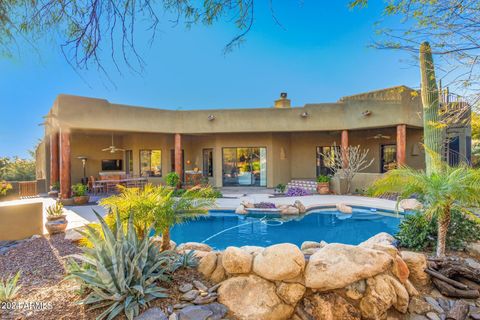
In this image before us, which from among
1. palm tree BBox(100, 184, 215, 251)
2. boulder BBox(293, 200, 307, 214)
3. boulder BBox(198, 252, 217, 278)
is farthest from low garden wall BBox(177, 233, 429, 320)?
boulder BBox(293, 200, 307, 214)

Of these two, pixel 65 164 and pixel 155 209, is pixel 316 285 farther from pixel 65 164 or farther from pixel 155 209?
pixel 65 164

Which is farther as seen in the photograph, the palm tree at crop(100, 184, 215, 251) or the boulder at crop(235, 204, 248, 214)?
the boulder at crop(235, 204, 248, 214)

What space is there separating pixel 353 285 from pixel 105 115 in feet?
35.4

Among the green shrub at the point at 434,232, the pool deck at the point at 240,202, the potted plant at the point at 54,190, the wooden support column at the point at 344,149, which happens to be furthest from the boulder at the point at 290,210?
the potted plant at the point at 54,190

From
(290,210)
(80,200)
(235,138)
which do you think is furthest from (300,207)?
(80,200)

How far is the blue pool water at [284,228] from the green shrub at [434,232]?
1902 millimetres

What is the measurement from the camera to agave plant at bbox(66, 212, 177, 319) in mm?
2271

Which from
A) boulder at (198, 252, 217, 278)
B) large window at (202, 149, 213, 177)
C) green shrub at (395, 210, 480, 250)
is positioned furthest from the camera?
large window at (202, 149, 213, 177)

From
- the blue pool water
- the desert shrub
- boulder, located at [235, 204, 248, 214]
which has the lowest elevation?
the blue pool water

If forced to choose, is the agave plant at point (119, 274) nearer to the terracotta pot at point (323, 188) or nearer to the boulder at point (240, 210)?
the boulder at point (240, 210)

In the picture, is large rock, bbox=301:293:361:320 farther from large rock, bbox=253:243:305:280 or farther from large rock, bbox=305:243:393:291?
large rock, bbox=253:243:305:280

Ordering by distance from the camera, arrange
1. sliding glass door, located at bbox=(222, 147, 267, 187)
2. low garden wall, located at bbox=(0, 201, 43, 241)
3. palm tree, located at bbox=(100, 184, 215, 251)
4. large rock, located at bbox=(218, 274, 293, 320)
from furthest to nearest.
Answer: sliding glass door, located at bbox=(222, 147, 267, 187) < low garden wall, located at bbox=(0, 201, 43, 241) < palm tree, located at bbox=(100, 184, 215, 251) < large rock, located at bbox=(218, 274, 293, 320)

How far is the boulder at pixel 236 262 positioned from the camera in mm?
2834

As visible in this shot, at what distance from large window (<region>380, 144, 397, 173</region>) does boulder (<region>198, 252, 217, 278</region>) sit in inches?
514
